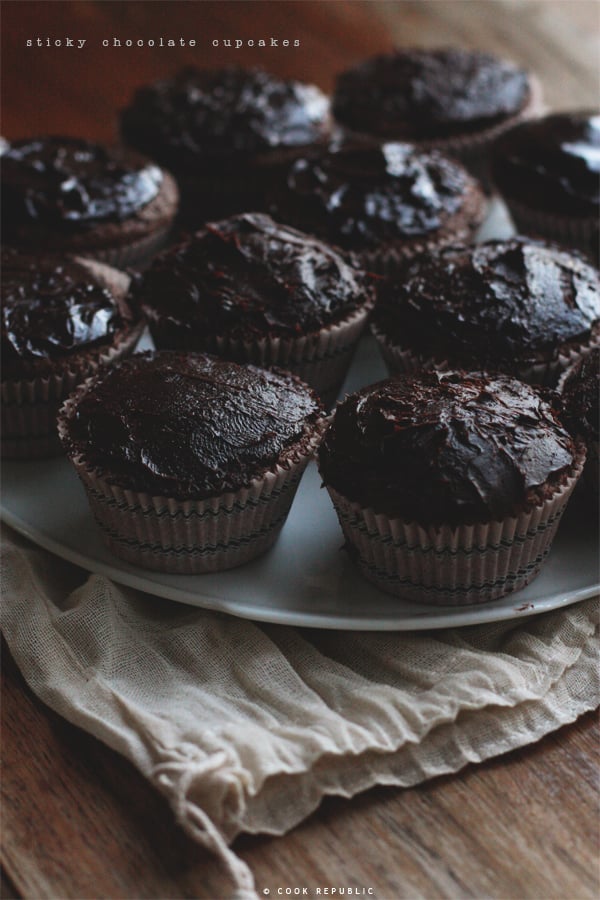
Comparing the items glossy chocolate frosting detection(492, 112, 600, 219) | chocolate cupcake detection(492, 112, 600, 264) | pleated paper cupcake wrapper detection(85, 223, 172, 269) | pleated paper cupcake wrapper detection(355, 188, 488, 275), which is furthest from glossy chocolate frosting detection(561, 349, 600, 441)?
pleated paper cupcake wrapper detection(85, 223, 172, 269)

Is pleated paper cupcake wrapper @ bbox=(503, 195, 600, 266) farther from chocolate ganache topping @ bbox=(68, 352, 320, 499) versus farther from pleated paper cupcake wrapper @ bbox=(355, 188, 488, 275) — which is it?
chocolate ganache topping @ bbox=(68, 352, 320, 499)

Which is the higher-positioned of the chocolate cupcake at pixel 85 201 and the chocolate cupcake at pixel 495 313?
the chocolate cupcake at pixel 495 313

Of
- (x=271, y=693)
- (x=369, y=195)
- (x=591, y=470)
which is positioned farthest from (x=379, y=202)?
(x=271, y=693)

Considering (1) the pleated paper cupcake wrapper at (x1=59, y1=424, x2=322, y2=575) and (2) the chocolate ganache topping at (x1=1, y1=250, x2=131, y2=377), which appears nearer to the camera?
(1) the pleated paper cupcake wrapper at (x1=59, y1=424, x2=322, y2=575)

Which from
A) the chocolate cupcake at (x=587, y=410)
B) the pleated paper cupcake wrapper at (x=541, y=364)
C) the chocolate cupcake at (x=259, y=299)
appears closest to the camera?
the chocolate cupcake at (x=587, y=410)

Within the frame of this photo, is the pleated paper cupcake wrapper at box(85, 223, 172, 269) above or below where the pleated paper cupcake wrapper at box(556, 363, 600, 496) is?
below

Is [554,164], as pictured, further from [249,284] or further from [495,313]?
[249,284]

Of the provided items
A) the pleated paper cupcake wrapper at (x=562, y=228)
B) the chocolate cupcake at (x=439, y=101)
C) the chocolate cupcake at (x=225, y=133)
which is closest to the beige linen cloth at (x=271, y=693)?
the pleated paper cupcake wrapper at (x=562, y=228)

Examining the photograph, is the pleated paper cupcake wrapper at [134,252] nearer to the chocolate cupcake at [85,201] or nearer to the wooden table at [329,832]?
the chocolate cupcake at [85,201]
